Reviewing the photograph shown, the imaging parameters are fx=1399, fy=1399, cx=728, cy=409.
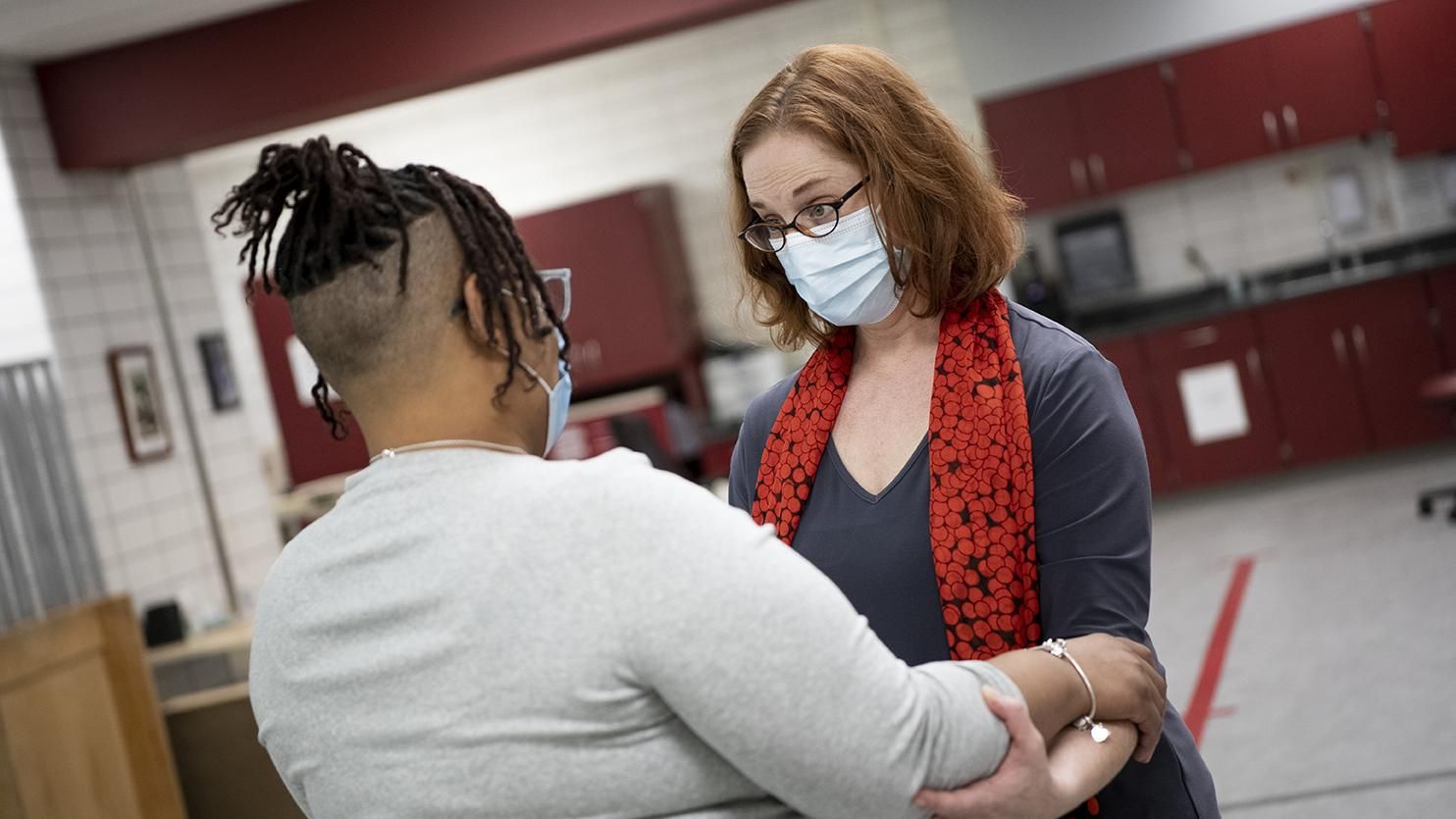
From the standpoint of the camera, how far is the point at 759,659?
921mm

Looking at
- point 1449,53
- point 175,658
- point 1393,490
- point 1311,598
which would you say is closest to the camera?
point 175,658

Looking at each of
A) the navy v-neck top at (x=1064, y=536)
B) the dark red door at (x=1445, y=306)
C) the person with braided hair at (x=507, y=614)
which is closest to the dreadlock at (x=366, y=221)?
the person with braided hair at (x=507, y=614)

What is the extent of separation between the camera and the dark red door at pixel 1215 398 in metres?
7.45

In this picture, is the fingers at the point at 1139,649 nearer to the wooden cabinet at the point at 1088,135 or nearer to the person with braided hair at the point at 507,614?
the person with braided hair at the point at 507,614

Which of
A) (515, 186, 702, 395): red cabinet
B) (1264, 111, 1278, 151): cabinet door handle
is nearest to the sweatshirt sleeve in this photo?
(1264, 111, 1278, 151): cabinet door handle

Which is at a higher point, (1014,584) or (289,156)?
(289,156)

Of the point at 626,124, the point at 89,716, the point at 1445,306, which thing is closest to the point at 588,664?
the point at 89,716

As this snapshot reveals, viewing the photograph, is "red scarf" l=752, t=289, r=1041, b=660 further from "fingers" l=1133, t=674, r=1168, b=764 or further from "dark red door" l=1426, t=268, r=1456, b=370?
"dark red door" l=1426, t=268, r=1456, b=370

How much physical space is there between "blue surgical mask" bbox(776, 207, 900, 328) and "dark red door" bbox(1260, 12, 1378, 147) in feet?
22.0

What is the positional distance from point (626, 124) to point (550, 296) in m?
8.12

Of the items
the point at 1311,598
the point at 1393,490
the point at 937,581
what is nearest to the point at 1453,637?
the point at 1311,598

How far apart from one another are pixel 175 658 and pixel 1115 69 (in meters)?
5.68

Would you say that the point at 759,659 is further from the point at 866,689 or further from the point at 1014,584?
the point at 1014,584

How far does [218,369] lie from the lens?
6539 mm
